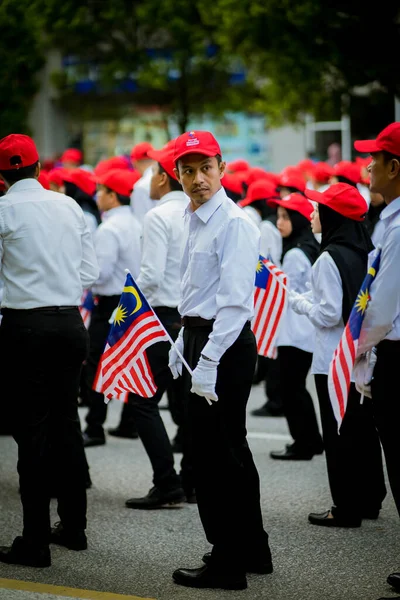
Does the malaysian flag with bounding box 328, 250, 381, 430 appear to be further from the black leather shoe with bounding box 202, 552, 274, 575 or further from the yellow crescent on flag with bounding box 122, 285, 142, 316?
the yellow crescent on flag with bounding box 122, 285, 142, 316

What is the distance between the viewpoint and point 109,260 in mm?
8250

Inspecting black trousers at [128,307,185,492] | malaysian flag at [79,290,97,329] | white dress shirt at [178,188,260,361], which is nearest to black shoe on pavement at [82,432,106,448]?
malaysian flag at [79,290,97,329]

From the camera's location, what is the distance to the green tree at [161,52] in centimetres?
2523

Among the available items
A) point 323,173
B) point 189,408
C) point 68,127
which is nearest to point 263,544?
point 189,408

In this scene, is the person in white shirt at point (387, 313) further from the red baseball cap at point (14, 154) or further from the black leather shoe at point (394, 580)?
the red baseball cap at point (14, 154)

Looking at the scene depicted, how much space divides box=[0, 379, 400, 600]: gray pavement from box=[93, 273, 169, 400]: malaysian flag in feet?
2.88

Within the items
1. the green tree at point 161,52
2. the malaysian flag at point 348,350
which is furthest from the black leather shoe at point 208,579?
the green tree at point 161,52

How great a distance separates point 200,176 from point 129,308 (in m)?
1.07

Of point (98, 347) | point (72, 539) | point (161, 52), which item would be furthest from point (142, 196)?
point (161, 52)

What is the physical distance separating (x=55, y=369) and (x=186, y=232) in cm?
106

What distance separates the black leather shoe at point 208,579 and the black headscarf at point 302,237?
3.64 metres

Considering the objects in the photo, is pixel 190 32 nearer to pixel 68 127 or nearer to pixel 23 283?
pixel 68 127

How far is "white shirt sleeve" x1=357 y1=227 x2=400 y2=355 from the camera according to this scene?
15.0ft

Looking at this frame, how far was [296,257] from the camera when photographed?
26.8ft
